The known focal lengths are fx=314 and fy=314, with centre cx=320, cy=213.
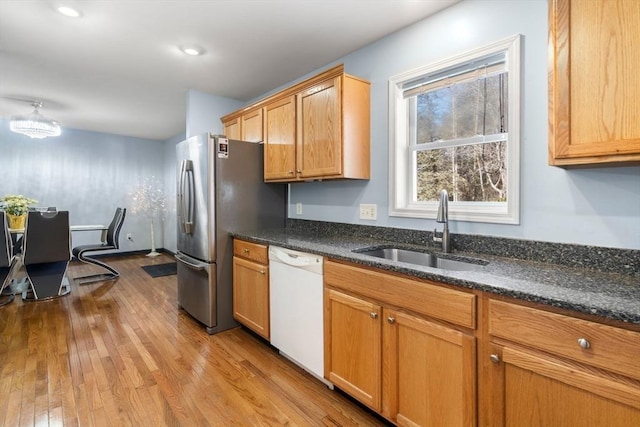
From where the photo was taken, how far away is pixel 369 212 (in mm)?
2420

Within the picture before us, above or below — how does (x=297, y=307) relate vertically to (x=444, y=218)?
below

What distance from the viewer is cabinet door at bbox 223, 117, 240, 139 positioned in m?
3.36

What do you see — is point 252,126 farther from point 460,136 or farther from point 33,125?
point 33,125

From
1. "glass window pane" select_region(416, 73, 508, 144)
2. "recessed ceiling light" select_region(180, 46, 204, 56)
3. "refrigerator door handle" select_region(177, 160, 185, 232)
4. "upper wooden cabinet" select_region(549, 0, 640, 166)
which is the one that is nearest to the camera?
"upper wooden cabinet" select_region(549, 0, 640, 166)

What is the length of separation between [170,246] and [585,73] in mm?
6722

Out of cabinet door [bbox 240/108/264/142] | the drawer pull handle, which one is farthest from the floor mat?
the drawer pull handle

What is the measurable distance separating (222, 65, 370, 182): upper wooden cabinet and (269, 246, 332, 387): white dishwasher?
0.70 meters

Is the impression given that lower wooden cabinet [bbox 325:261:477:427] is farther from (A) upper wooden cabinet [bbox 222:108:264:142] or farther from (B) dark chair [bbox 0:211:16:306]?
(B) dark chair [bbox 0:211:16:306]

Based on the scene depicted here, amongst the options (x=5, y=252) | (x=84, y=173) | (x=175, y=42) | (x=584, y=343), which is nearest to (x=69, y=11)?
(x=175, y=42)

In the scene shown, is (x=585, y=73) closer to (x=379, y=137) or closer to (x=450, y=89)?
(x=450, y=89)

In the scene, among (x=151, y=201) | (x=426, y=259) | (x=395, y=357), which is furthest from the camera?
(x=151, y=201)

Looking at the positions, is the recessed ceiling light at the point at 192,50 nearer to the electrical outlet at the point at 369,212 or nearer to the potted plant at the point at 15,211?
the electrical outlet at the point at 369,212

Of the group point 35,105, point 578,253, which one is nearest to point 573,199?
point 578,253

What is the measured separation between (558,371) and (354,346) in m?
0.93
